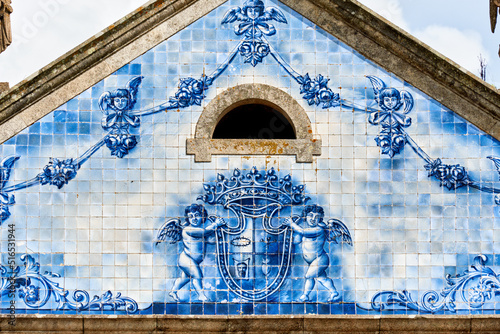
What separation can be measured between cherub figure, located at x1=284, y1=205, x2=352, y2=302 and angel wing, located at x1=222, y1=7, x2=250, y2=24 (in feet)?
10.1

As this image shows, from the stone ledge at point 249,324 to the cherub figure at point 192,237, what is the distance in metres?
0.52

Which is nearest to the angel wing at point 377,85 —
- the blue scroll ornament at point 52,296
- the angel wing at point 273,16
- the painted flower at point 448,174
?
the painted flower at point 448,174

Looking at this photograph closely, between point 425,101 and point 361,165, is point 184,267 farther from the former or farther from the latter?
point 425,101

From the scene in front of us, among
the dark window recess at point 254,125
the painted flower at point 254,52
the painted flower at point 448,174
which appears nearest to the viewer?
the painted flower at point 448,174

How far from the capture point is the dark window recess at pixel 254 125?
13.4m

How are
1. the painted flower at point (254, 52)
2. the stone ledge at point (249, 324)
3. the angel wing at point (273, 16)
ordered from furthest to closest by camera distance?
the angel wing at point (273, 16) < the painted flower at point (254, 52) < the stone ledge at point (249, 324)

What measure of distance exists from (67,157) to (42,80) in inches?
48.0

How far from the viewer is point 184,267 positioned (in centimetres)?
1225

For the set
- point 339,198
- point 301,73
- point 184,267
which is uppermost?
point 301,73

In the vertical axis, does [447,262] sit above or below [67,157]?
below

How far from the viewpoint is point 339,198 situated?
12398 millimetres

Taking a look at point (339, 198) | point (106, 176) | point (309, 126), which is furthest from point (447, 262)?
point (106, 176)

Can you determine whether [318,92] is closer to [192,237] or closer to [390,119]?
[390,119]

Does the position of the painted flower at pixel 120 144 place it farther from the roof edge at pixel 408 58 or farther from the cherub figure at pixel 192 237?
the roof edge at pixel 408 58
